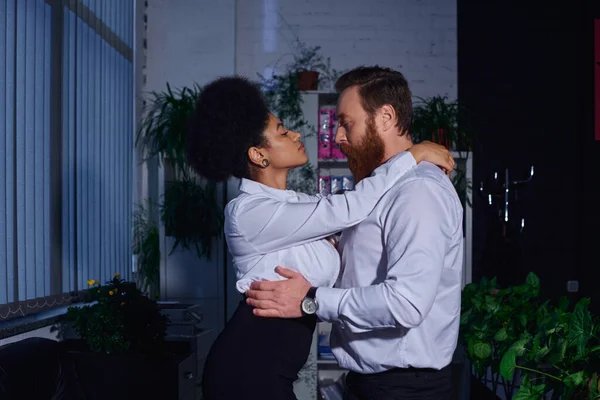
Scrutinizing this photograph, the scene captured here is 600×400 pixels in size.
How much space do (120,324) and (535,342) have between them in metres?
2.05

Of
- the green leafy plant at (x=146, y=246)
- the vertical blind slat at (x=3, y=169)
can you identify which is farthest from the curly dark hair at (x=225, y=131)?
the green leafy plant at (x=146, y=246)

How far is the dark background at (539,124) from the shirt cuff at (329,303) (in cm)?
399

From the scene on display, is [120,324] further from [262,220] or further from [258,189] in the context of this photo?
[262,220]

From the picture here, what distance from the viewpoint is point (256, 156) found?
196cm

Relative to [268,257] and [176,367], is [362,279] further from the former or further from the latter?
[176,367]

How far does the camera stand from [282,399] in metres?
1.68

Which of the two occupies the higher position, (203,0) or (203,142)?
(203,0)

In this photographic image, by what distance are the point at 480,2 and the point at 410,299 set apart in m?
4.58

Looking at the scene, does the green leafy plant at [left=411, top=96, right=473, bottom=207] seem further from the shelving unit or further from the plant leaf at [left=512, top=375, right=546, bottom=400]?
the plant leaf at [left=512, top=375, right=546, bottom=400]

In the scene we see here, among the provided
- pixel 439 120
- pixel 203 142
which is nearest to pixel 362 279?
pixel 203 142

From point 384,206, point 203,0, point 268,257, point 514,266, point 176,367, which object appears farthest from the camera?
point 514,266

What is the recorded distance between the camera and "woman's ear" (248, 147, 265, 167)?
6.40ft

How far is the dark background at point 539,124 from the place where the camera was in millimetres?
5383

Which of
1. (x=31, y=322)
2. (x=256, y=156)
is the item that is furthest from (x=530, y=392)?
(x=31, y=322)
